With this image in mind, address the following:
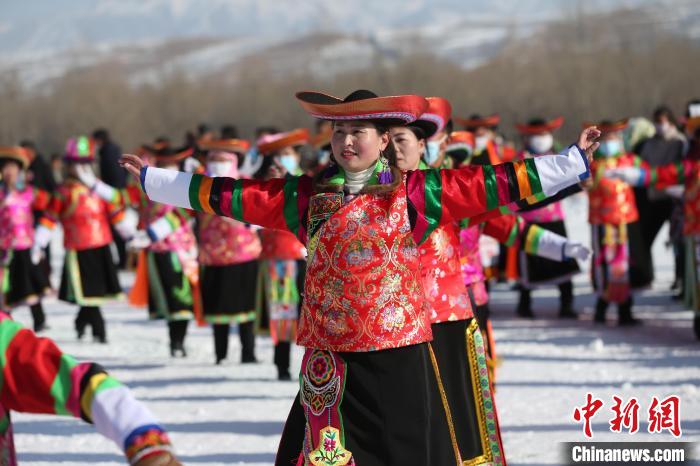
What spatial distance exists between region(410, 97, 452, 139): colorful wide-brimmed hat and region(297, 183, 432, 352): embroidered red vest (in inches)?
40.2

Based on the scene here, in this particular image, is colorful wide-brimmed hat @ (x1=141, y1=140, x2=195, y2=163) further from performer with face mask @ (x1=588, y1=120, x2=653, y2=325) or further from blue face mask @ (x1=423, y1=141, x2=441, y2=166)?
blue face mask @ (x1=423, y1=141, x2=441, y2=166)

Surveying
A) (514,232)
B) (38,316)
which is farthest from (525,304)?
(514,232)

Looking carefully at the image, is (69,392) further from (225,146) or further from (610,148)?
(610,148)

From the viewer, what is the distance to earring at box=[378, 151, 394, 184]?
13.7 feet

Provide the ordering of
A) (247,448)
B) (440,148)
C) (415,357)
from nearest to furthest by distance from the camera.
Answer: (415,357) → (440,148) → (247,448)

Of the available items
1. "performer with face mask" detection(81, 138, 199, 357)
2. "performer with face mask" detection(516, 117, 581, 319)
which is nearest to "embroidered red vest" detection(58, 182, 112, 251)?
"performer with face mask" detection(81, 138, 199, 357)

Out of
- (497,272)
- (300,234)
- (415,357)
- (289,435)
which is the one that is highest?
(300,234)

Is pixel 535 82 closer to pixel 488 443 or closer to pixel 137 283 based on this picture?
pixel 137 283

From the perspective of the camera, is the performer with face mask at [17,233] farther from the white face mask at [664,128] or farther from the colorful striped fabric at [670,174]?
the white face mask at [664,128]

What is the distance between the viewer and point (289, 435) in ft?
14.7

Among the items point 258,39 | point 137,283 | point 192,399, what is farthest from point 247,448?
point 258,39

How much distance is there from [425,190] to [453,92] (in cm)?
4323

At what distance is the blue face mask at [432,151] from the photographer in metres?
5.88

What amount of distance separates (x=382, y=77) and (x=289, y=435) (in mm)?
50107
